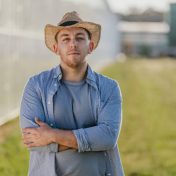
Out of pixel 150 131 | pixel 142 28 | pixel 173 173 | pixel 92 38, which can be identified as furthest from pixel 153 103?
pixel 142 28

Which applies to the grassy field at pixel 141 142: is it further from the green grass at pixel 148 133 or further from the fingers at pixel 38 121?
the fingers at pixel 38 121

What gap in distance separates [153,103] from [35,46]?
5338 mm

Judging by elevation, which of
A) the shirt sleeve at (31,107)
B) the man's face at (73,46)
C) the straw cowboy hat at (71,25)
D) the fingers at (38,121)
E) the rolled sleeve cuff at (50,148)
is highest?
the straw cowboy hat at (71,25)

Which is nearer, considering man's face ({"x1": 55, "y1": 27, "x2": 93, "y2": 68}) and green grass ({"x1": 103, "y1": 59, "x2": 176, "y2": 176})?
man's face ({"x1": 55, "y1": 27, "x2": 93, "y2": 68})

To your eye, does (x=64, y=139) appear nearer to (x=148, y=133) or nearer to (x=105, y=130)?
(x=105, y=130)

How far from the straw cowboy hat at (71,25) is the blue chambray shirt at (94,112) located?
0.17 m

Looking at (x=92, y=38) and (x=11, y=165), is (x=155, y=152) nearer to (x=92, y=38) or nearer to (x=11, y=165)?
(x=11, y=165)

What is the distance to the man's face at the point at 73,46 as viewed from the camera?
3229mm

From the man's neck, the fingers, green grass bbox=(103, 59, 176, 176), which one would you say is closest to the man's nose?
the man's neck

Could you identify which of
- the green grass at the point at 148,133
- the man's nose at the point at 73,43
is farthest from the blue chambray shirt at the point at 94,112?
the green grass at the point at 148,133

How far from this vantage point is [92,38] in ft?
11.2

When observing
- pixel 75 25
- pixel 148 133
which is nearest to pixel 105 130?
pixel 75 25

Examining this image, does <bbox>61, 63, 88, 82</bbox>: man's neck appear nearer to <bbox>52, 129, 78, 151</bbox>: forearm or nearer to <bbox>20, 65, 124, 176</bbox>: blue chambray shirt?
<bbox>20, 65, 124, 176</bbox>: blue chambray shirt

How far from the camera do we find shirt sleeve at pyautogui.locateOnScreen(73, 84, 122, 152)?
10.5 ft
